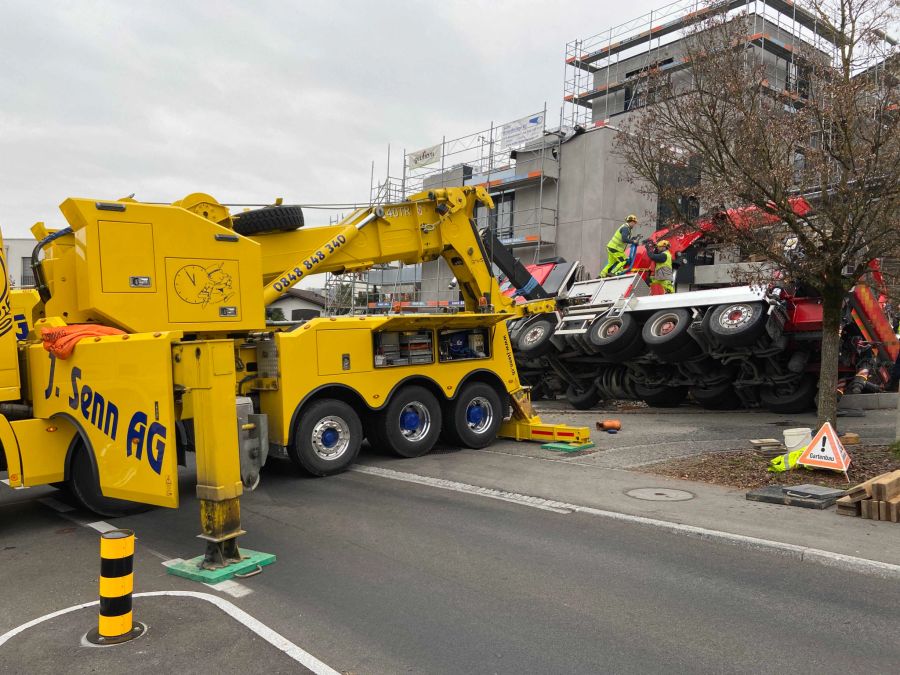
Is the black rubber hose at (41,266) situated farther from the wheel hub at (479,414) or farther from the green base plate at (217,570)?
the wheel hub at (479,414)

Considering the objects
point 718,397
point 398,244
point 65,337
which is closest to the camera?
point 65,337

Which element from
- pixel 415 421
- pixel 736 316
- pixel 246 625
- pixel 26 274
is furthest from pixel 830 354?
pixel 26 274

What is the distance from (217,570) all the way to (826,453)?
21.6ft

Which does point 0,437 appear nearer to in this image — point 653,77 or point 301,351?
point 301,351

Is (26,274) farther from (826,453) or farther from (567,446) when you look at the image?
(826,453)

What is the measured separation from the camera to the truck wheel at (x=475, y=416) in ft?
35.5

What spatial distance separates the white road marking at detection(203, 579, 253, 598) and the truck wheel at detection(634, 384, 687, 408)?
11.7 metres

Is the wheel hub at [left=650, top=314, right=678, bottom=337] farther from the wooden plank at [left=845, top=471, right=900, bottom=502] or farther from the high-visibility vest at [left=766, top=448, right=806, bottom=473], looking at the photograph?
the wooden plank at [left=845, top=471, right=900, bottom=502]

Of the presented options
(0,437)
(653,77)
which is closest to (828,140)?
(653,77)

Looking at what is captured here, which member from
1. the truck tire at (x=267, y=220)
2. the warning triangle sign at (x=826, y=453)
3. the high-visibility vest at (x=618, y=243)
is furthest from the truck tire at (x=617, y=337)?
the truck tire at (x=267, y=220)

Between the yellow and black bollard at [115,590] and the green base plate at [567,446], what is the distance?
287 inches

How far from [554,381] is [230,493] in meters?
12.6

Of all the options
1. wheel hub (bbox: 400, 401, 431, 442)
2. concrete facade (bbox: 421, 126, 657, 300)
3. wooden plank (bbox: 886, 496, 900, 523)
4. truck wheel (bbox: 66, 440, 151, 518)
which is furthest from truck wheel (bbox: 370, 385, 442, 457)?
concrete facade (bbox: 421, 126, 657, 300)

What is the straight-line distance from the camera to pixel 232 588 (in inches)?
199
